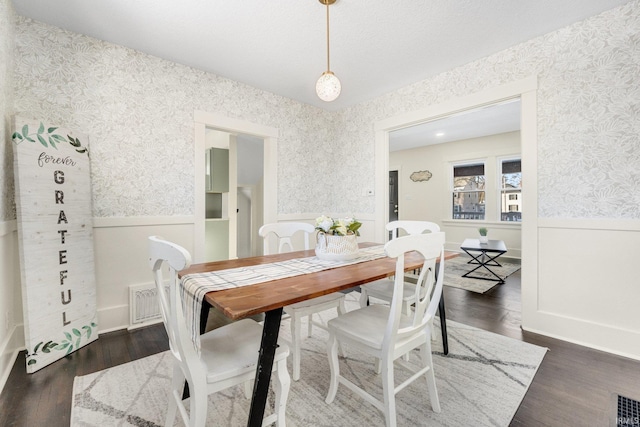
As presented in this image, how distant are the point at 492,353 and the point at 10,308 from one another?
3396mm

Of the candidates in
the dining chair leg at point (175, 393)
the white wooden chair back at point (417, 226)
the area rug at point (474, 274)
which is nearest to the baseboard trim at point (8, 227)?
the dining chair leg at point (175, 393)

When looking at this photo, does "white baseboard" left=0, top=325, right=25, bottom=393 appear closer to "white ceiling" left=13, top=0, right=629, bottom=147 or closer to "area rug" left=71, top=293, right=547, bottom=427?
"area rug" left=71, top=293, right=547, bottom=427

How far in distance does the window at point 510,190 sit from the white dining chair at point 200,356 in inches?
242

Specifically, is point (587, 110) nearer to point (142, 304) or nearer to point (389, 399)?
point (389, 399)

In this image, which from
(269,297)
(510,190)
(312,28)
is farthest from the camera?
(510,190)

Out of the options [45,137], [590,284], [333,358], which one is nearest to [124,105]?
[45,137]

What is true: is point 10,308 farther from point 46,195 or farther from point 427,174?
point 427,174

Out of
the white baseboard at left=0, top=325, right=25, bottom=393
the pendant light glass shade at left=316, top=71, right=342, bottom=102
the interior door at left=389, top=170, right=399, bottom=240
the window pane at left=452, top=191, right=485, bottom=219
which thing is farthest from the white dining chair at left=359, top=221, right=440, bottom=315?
the interior door at left=389, top=170, right=399, bottom=240

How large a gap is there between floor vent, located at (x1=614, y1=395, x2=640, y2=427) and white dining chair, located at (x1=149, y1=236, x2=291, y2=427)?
5.47 feet

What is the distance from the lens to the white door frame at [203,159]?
113 inches

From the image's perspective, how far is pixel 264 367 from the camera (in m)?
1.08

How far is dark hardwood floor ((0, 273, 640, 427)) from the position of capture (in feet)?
4.68

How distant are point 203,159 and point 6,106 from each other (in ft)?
4.45

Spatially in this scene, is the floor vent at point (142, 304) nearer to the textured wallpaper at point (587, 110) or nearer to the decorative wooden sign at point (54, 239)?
the decorative wooden sign at point (54, 239)
